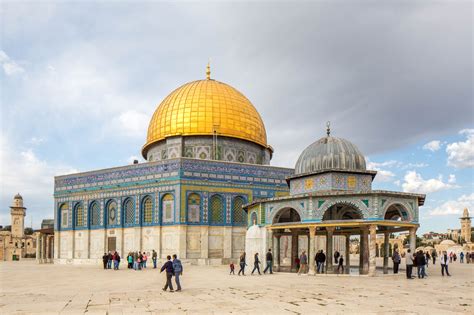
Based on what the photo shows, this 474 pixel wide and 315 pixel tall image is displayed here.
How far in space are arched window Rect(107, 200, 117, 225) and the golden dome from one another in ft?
21.0

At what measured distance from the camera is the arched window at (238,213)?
121 feet

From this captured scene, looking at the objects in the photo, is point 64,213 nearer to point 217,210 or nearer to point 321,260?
point 217,210

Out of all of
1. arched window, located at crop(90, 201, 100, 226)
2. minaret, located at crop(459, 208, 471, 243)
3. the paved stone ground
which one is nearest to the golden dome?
arched window, located at crop(90, 201, 100, 226)

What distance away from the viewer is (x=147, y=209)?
120 feet

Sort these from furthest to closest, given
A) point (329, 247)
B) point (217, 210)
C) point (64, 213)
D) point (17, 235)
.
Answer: point (17, 235), point (64, 213), point (217, 210), point (329, 247)

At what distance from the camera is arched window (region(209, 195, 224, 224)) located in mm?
36094

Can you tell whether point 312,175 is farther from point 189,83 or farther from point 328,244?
point 189,83

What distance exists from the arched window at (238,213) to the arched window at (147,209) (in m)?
5.99

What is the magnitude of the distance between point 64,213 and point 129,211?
7.10 meters

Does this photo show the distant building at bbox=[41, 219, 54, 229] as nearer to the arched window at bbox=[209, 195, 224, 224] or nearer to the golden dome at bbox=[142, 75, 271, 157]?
the golden dome at bbox=[142, 75, 271, 157]

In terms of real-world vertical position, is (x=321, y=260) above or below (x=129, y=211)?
below

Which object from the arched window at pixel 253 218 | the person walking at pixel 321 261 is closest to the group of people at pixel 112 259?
the arched window at pixel 253 218

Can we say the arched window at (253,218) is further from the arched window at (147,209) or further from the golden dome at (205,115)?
the golden dome at (205,115)

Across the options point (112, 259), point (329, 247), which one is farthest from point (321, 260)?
point (112, 259)
